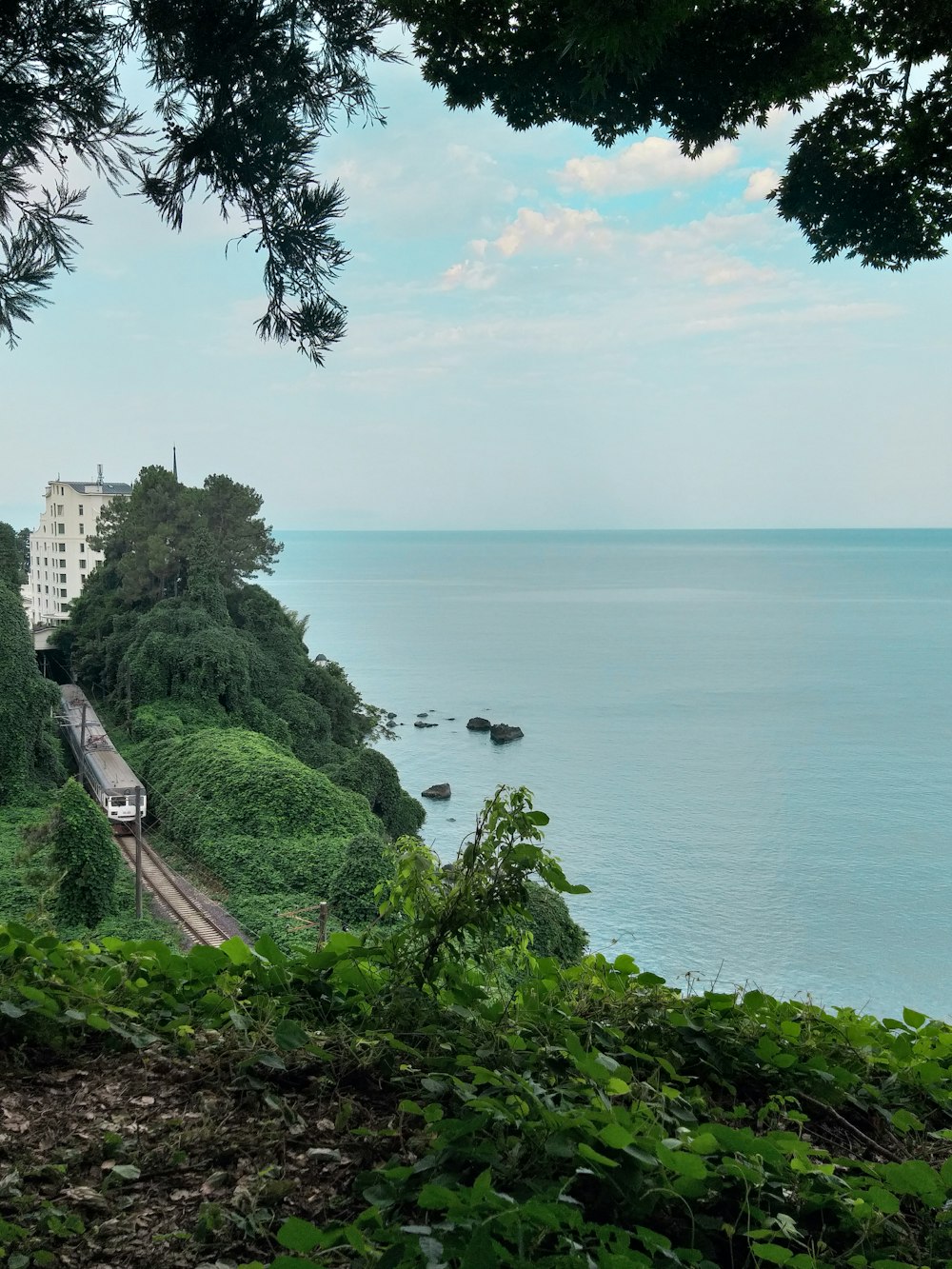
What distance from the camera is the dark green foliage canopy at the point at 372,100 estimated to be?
2.46m

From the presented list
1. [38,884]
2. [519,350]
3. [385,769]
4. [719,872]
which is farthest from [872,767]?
[38,884]

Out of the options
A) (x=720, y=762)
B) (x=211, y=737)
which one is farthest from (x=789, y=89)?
(x=720, y=762)

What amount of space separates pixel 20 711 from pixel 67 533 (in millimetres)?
28023

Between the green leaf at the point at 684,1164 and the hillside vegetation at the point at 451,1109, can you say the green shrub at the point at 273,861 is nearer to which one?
the hillside vegetation at the point at 451,1109

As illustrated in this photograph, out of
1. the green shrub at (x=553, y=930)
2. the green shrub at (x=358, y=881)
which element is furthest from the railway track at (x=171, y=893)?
the green shrub at (x=553, y=930)

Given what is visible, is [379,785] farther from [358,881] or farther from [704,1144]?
[704,1144]

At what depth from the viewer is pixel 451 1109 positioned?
5.33ft

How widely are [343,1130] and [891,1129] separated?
39.1 inches

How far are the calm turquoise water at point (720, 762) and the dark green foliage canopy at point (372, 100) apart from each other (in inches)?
95.2

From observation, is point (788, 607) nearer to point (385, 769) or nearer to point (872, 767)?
point (872, 767)

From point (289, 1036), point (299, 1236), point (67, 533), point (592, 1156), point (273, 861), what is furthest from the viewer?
point (67, 533)

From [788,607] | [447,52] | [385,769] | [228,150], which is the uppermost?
[788,607]

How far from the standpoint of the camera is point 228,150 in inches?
102

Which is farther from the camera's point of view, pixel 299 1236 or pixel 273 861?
pixel 273 861
